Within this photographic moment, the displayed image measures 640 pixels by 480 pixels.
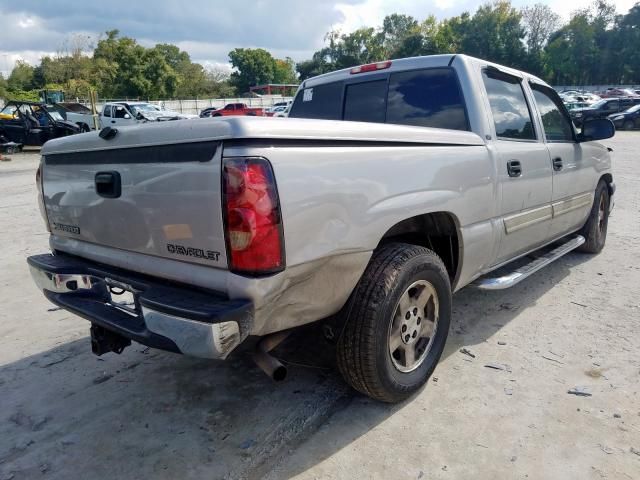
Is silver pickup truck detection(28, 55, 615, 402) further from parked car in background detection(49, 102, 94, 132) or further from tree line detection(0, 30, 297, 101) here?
tree line detection(0, 30, 297, 101)

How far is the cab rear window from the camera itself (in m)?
3.23

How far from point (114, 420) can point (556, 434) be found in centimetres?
230

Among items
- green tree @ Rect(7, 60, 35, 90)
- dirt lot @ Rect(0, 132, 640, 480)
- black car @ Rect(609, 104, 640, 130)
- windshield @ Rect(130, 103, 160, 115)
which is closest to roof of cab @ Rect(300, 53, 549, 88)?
dirt lot @ Rect(0, 132, 640, 480)

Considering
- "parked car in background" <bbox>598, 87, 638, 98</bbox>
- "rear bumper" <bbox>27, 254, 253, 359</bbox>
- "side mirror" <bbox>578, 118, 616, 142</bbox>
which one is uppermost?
"parked car in background" <bbox>598, 87, 638, 98</bbox>

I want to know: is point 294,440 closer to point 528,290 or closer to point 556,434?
point 556,434

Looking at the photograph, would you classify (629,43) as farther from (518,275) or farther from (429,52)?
(518,275)

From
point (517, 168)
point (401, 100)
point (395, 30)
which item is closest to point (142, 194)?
point (401, 100)

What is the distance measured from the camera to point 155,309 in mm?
1966

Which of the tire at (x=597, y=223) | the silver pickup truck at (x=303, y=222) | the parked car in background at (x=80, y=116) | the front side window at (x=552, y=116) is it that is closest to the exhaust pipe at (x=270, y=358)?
the silver pickup truck at (x=303, y=222)

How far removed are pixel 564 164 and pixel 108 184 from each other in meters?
3.58

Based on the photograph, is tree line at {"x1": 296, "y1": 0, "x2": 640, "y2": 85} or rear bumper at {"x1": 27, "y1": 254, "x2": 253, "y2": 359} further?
tree line at {"x1": 296, "y1": 0, "x2": 640, "y2": 85}

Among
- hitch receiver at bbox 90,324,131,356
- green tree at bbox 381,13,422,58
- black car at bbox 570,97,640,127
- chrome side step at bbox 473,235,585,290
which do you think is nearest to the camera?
hitch receiver at bbox 90,324,131,356

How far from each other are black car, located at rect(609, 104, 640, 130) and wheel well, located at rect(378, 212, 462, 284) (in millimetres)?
27753

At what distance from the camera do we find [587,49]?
64438 mm
